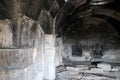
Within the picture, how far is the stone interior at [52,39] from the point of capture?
185 cm

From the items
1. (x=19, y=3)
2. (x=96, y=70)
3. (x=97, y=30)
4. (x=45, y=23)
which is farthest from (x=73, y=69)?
(x=19, y=3)

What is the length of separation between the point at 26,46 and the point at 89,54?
19.3ft

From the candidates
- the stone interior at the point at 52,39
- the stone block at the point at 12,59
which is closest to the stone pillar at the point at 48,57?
the stone interior at the point at 52,39

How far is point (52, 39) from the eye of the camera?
4160 mm

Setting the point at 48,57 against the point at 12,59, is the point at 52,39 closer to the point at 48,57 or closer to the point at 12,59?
the point at 48,57

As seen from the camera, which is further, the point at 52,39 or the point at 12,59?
the point at 52,39

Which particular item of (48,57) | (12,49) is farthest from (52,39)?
(12,49)

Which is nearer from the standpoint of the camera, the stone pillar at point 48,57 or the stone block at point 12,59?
the stone block at point 12,59

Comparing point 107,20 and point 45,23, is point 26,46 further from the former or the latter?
point 107,20

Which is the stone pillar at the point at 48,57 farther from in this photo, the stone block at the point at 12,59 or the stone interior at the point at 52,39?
the stone block at the point at 12,59

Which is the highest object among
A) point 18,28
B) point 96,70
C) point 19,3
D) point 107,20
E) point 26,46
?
point 107,20

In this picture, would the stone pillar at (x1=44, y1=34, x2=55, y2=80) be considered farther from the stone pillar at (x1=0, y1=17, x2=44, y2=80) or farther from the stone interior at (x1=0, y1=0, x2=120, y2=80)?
the stone pillar at (x1=0, y1=17, x2=44, y2=80)

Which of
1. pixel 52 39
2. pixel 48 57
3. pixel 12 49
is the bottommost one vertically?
pixel 48 57

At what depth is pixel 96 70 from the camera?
620 centimetres
